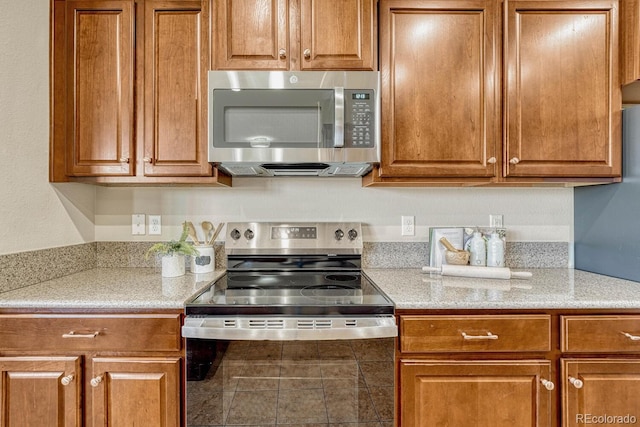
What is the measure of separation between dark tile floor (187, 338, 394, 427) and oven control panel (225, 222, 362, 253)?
742mm

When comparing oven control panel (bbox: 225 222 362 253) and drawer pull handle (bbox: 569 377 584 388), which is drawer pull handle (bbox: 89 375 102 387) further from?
drawer pull handle (bbox: 569 377 584 388)

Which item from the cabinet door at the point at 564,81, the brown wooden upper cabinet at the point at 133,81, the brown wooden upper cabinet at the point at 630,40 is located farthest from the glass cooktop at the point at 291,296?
the brown wooden upper cabinet at the point at 630,40

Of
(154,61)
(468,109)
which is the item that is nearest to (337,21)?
(468,109)

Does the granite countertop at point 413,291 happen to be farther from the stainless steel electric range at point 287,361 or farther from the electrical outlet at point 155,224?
the electrical outlet at point 155,224

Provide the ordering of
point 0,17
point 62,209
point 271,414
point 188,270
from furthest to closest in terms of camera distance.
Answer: point 188,270 < point 62,209 < point 0,17 < point 271,414

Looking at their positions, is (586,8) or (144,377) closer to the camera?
(144,377)

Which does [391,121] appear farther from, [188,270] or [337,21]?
[188,270]

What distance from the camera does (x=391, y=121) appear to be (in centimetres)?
162

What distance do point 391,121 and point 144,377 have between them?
142cm

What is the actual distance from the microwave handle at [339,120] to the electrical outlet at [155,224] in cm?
111

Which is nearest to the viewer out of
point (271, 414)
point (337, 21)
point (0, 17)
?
point (271, 414)

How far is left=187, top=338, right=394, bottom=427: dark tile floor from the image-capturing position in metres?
1.24

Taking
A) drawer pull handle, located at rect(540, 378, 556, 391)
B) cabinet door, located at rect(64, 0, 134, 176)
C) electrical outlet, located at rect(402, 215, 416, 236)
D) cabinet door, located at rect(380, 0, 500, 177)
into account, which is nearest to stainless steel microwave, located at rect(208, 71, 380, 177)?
cabinet door, located at rect(380, 0, 500, 177)

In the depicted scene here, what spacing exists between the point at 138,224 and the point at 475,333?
1.76 m
